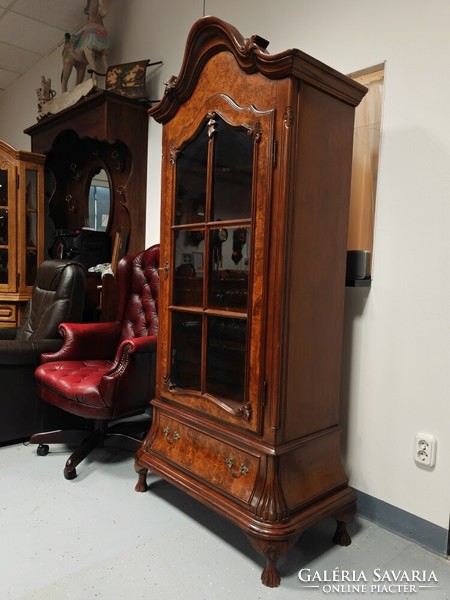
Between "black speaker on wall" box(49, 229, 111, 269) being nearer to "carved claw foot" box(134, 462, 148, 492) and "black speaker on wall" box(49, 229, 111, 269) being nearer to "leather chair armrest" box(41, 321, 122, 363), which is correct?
"leather chair armrest" box(41, 321, 122, 363)

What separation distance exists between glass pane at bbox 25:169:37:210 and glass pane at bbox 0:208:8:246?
179 millimetres

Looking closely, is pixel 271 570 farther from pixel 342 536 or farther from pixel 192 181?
pixel 192 181

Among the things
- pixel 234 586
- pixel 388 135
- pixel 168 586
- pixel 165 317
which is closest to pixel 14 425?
pixel 165 317

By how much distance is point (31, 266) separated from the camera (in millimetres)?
3457

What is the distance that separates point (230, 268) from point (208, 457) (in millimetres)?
708

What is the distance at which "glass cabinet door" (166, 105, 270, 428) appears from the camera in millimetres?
1515

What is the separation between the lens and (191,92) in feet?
5.55

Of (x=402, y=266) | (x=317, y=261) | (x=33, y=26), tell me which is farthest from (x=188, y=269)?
(x=33, y=26)

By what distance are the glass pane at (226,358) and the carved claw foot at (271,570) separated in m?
0.48

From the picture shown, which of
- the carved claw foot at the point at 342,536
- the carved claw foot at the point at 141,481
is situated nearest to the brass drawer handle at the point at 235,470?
the carved claw foot at the point at 342,536

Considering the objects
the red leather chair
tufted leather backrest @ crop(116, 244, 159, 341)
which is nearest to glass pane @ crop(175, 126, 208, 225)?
the red leather chair

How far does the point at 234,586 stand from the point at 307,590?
229mm

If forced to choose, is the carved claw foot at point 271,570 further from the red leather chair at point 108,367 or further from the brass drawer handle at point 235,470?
the red leather chair at point 108,367

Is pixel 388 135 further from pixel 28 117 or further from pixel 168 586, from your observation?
pixel 28 117
